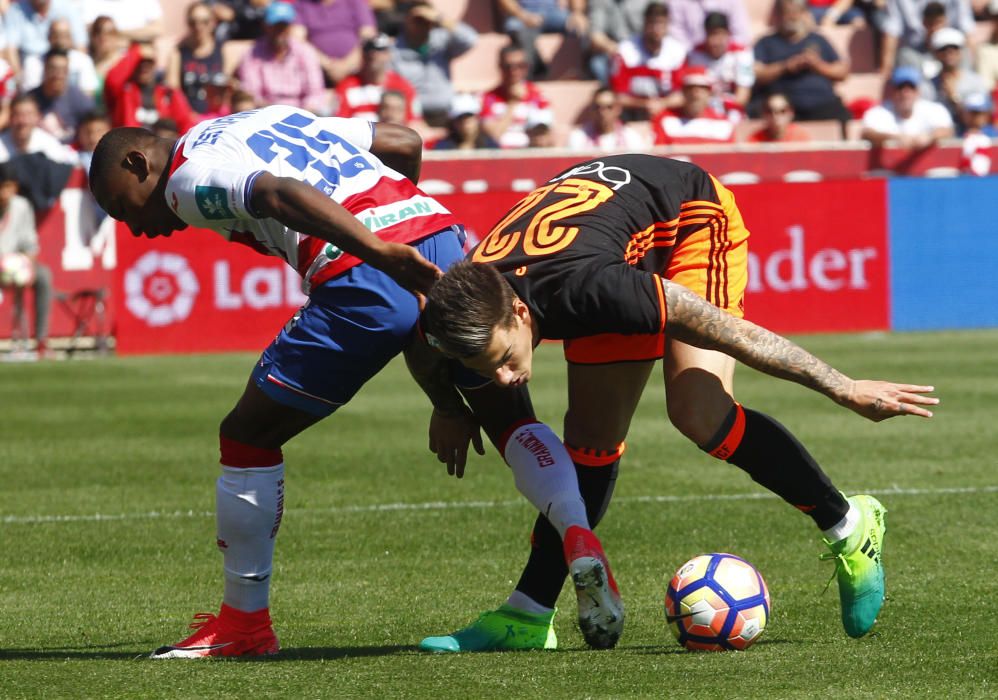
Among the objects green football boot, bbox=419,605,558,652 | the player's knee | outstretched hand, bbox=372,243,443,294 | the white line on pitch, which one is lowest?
the white line on pitch

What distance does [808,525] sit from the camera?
24.6 feet

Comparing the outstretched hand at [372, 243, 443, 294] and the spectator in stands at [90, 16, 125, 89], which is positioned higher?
the outstretched hand at [372, 243, 443, 294]

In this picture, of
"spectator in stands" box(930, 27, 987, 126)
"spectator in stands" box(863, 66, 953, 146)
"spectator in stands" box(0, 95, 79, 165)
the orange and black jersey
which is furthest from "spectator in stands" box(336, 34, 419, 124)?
the orange and black jersey

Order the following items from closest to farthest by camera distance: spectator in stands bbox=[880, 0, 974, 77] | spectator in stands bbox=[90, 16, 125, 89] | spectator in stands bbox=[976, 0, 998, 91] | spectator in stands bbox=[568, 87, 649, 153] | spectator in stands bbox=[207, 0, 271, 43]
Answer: spectator in stands bbox=[90, 16, 125, 89], spectator in stands bbox=[568, 87, 649, 153], spectator in stands bbox=[207, 0, 271, 43], spectator in stands bbox=[880, 0, 974, 77], spectator in stands bbox=[976, 0, 998, 91]

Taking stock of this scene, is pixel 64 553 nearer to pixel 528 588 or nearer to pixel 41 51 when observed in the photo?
pixel 528 588

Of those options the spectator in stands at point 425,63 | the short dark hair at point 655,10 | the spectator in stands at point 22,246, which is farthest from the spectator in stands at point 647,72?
the spectator in stands at point 22,246

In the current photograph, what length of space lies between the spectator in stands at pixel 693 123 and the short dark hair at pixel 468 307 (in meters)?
14.6

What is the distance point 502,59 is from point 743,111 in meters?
3.08

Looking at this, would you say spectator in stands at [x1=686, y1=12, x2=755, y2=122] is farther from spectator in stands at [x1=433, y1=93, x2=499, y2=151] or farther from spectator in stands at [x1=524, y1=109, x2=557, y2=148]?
spectator in stands at [x1=433, y1=93, x2=499, y2=151]

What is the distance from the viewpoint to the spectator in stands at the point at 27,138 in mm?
17422

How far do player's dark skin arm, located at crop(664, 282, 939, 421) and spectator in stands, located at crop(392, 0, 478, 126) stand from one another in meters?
15.4

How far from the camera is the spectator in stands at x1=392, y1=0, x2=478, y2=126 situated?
19.8 m

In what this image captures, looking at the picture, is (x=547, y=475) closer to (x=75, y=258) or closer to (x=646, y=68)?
(x=75, y=258)

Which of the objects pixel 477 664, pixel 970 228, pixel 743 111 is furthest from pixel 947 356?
pixel 477 664
